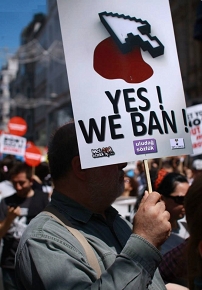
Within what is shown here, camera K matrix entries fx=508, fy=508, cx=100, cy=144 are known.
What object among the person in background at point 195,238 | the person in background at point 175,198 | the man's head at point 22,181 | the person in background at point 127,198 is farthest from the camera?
the person in background at point 127,198

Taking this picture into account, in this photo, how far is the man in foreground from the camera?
5.94 ft

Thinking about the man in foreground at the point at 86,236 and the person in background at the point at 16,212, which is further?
the person in background at the point at 16,212

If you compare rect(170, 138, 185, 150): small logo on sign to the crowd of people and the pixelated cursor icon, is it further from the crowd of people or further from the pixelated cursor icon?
the pixelated cursor icon

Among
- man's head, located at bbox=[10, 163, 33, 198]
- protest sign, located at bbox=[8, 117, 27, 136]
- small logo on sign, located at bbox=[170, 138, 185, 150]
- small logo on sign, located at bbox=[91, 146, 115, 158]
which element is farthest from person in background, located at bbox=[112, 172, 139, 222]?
protest sign, located at bbox=[8, 117, 27, 136]

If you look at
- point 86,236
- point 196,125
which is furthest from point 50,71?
point 86,236

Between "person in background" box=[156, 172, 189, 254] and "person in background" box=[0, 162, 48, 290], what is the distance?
1.40m

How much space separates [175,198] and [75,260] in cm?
207

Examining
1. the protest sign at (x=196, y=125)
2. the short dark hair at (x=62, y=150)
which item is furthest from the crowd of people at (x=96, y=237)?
the protest sign at (x=196, y=125)

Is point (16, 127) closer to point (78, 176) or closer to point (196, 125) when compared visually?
point (196, 125)

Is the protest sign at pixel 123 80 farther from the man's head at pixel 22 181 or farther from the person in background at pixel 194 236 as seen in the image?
the man's head at pixel 22 181

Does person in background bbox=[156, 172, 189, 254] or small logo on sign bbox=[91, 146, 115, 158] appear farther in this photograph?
person in background bbox=[156, 172, 189, 254]

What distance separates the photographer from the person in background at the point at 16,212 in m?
4.50

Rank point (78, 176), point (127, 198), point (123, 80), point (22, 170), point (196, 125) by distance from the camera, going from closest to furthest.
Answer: point (123, 80), point (78, 176), point (22, 170), point (196, 125), point (127, 198)

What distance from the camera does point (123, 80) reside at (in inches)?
82.7
